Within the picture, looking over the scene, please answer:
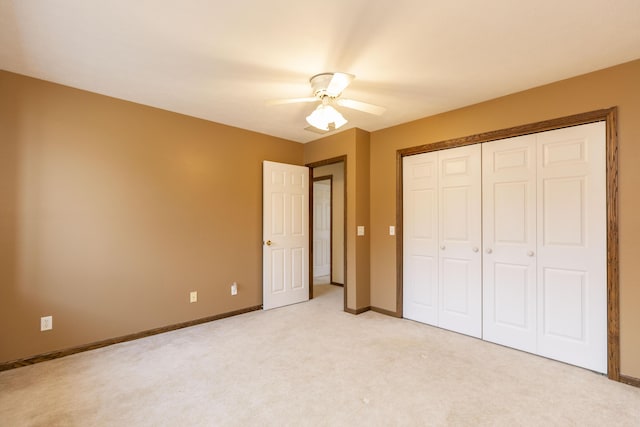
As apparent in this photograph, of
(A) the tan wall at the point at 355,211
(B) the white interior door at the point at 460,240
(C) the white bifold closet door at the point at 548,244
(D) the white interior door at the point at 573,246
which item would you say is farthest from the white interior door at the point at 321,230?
(D) the white interior door at the point at 573,246

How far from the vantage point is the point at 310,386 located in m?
2.26

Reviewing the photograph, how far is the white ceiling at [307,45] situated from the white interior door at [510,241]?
0.65m

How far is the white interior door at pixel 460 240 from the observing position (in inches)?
127

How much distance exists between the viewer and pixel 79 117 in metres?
2.86

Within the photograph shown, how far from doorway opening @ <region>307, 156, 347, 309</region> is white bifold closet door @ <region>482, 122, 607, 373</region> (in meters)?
2.61

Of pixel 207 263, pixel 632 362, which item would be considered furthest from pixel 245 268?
pixel 632 362

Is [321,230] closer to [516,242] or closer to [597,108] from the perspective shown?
[516,242]

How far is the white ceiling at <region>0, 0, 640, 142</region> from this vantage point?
1.79 meters

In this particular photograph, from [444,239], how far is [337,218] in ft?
8.83

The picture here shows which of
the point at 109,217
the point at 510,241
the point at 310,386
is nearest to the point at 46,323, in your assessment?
the point at 109,217

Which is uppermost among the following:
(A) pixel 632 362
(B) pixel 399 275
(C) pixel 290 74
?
(C) pixel 290 74

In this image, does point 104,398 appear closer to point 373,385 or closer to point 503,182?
point 373,385

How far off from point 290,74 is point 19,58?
6.74 ft

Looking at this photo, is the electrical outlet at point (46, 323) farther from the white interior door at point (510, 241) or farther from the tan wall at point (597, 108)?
the white interior door at point (510, 241)
